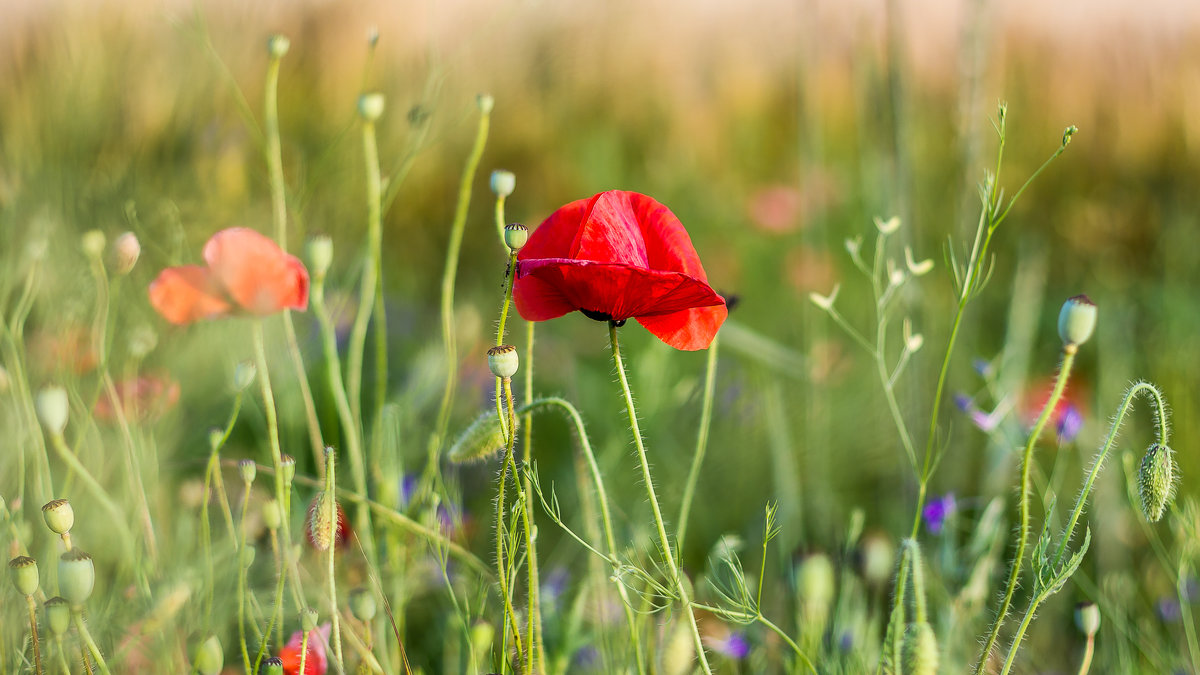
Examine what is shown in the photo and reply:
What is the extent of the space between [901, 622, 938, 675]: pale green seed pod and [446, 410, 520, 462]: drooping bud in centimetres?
26

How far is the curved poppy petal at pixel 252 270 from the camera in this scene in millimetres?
688

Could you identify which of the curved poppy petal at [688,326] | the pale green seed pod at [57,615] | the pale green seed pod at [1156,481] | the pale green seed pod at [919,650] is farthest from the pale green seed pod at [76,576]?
the pale green seed pod at [1156,481]

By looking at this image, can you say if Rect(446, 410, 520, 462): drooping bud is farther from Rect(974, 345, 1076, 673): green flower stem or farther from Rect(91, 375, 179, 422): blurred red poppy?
Rect(91, 375, 179, 422): blurred red poppy

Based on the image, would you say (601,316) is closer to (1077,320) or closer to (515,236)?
(515,236)

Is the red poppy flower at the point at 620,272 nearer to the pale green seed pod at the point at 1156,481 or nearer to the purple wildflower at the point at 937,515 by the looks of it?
the pale green seed pod at the point at 1156,481

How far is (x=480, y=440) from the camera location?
2.07ft

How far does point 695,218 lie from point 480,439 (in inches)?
69.5

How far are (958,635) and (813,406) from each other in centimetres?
49

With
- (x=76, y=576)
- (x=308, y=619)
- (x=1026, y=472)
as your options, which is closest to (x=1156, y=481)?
(x=1026, y=472)

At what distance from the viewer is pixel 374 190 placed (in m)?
0.79

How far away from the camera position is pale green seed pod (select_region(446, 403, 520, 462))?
629 millimetres

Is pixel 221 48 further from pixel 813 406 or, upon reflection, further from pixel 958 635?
pixel 958 635

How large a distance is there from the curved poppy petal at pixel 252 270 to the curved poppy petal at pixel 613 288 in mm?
196

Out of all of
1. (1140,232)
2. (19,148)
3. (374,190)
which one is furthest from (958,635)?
(1140,232)
